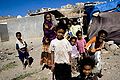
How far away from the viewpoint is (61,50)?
17.9ft

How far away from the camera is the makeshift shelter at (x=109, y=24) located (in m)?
13.4

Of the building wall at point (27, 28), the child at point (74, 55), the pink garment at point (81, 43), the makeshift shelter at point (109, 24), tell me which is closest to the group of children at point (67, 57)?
the pink garment at point (81, 43)

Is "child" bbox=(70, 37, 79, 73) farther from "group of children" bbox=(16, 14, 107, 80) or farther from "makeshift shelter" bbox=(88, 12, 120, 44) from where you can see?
"makeshift shelter" bbox=(88, 12, 120, 44)

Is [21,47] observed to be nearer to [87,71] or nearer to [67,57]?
[67,57]

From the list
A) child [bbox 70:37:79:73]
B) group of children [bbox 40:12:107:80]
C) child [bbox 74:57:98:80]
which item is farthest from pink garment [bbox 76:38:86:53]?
child [bbox 74:57:98:80]

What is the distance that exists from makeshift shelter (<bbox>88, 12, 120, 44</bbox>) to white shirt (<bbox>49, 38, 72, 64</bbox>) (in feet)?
26.8

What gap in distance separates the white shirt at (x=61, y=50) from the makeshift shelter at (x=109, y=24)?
8.16m

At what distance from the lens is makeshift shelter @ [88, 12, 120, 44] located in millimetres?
13414

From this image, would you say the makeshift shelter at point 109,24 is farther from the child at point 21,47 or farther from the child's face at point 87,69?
the child's face at point 87,69

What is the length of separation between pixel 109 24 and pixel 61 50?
342 inches

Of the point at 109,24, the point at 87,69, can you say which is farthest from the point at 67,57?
the point at 109,24

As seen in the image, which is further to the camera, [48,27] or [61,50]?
[48,27]

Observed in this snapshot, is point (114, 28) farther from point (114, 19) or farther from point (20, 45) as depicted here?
point (20, 45)

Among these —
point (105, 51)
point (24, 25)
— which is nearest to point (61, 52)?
point (105, 51)
